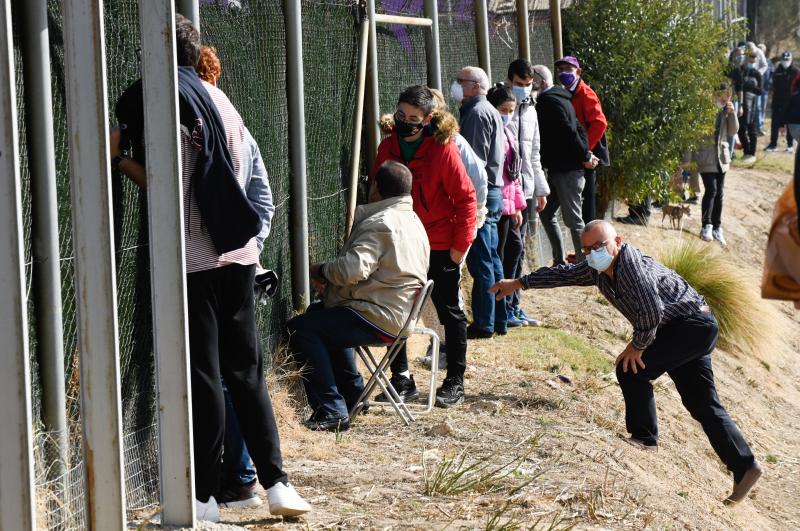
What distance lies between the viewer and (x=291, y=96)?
23.8ft

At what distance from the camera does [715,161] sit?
14.3 m

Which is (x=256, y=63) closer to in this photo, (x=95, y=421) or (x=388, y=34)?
(x=388, y=34)

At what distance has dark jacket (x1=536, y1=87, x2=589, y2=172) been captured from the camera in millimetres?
10234

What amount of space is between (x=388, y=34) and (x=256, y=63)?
→ 2.38 m

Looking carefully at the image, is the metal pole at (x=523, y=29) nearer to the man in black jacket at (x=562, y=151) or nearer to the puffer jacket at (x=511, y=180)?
the man in black jacket at (x=562, y=151)

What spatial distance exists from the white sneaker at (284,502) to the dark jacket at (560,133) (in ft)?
19.3

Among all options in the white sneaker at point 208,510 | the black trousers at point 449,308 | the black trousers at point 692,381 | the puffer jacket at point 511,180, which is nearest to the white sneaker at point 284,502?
the white sneaker at point 208,510

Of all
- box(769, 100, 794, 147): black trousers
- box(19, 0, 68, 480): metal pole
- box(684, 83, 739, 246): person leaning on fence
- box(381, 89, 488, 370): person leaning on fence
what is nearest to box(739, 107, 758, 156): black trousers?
box(769, 100, 794, 147): black trousers

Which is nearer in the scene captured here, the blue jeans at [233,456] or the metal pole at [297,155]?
the blue jeans at [233,456]

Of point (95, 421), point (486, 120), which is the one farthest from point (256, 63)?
point (95, 421)

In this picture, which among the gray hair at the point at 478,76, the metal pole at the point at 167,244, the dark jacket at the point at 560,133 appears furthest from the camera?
the dark jacket at the point at 560,133

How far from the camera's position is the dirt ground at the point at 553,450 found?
546cm

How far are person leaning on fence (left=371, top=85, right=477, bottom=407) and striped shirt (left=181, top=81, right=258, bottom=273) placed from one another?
8.19 feet

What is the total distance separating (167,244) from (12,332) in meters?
0.72
